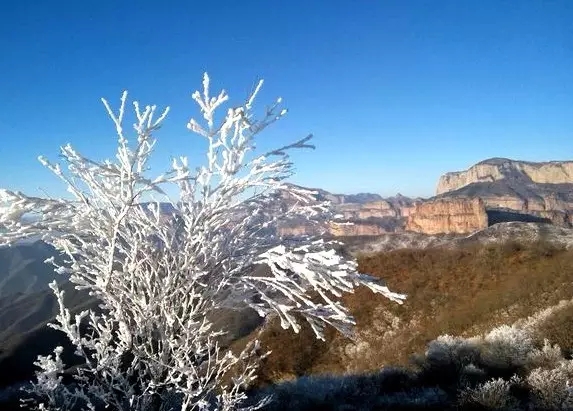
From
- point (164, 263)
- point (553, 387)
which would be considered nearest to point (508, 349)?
point (553, 387)

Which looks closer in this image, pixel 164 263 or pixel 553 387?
pixel 164 263

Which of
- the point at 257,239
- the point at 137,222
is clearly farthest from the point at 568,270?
the point at 137,222

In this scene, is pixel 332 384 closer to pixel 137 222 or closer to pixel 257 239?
pixel 257 239

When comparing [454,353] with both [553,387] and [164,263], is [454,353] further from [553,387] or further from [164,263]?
[164,263]

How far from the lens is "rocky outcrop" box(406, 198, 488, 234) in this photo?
184250 millimetres

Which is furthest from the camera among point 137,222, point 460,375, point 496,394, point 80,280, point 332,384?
point 332,384

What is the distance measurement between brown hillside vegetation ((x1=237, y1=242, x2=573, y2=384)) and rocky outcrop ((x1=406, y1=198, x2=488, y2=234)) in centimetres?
15550

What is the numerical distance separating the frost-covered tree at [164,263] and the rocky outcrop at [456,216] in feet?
616

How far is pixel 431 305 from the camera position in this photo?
3002 centimetres

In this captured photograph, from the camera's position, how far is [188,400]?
567 cm

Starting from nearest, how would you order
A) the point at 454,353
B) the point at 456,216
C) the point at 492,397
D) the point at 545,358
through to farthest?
the point at 492,397 < the point at 545,358 < the point at 454,353 < the point at 456,216

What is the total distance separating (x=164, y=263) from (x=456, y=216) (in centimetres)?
19429

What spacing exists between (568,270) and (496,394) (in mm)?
16828

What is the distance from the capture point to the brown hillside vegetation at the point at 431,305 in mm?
20594
